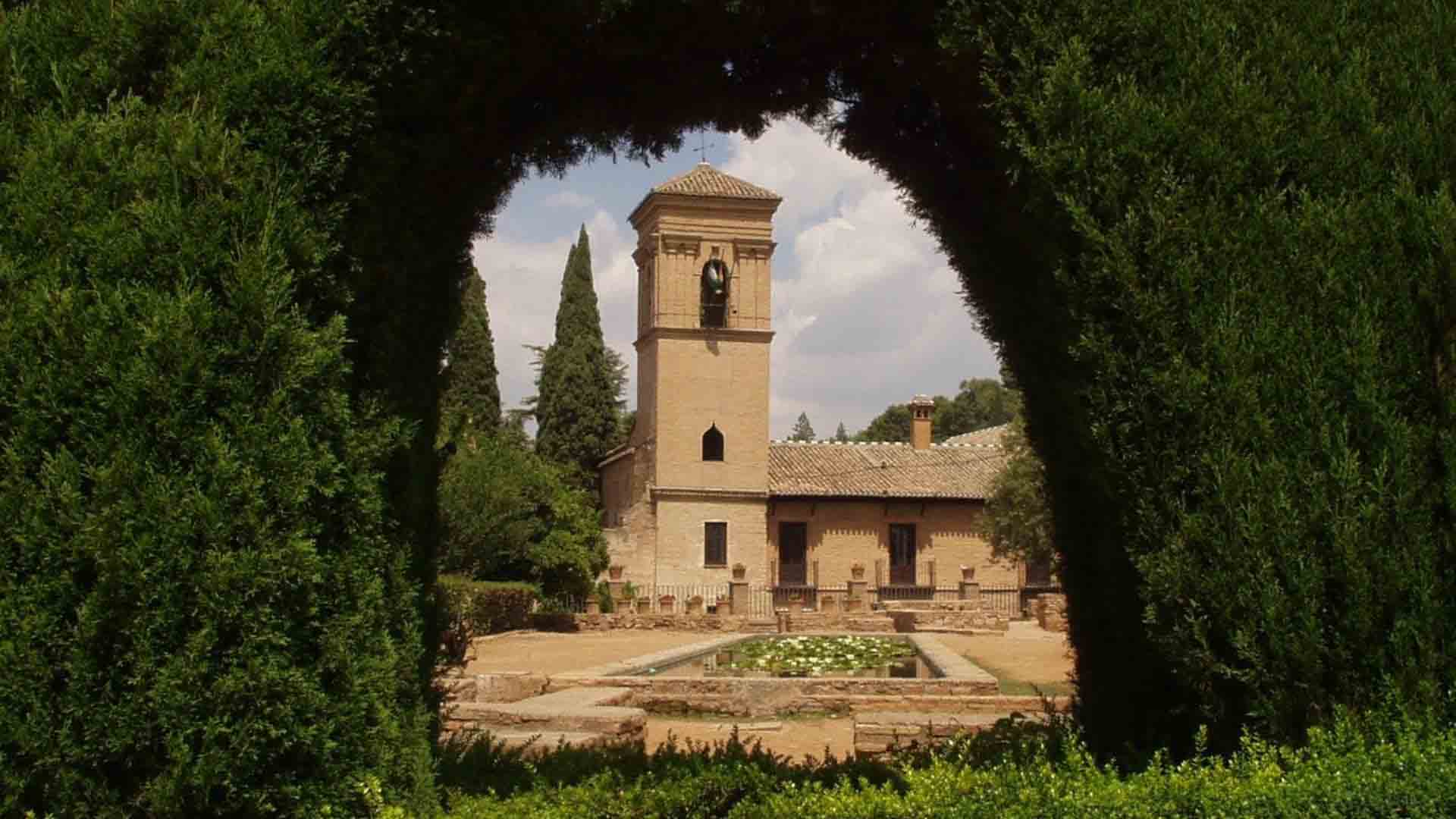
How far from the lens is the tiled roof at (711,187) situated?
4003cm

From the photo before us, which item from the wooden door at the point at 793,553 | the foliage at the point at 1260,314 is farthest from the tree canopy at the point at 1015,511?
the foliage at the point at 1260,314

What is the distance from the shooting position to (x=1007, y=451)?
37.6 m

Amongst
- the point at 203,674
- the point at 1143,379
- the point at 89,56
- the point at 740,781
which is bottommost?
the point at 740,781

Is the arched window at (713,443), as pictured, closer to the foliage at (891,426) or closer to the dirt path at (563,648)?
the dirt path at (563,648)

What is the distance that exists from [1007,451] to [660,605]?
12036 millimetres

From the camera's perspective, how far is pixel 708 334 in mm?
41062

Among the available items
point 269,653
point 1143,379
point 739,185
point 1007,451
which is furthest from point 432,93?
point 739,185

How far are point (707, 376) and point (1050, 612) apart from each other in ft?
51.2

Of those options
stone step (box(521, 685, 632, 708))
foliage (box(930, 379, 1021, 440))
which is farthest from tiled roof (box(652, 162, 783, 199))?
foliage (box(930, 379, 1021, 440))

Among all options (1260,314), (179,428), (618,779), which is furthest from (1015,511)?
(179,428)

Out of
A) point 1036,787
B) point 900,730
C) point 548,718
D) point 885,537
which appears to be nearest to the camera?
point 1036,787

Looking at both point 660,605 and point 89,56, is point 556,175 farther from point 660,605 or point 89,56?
point 660,605

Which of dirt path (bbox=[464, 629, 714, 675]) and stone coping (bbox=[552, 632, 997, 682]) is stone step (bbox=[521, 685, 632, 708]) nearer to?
stone coping (bbox=[552, 632, 997, 682])

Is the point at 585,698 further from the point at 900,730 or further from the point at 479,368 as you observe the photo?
the point at 479,368
